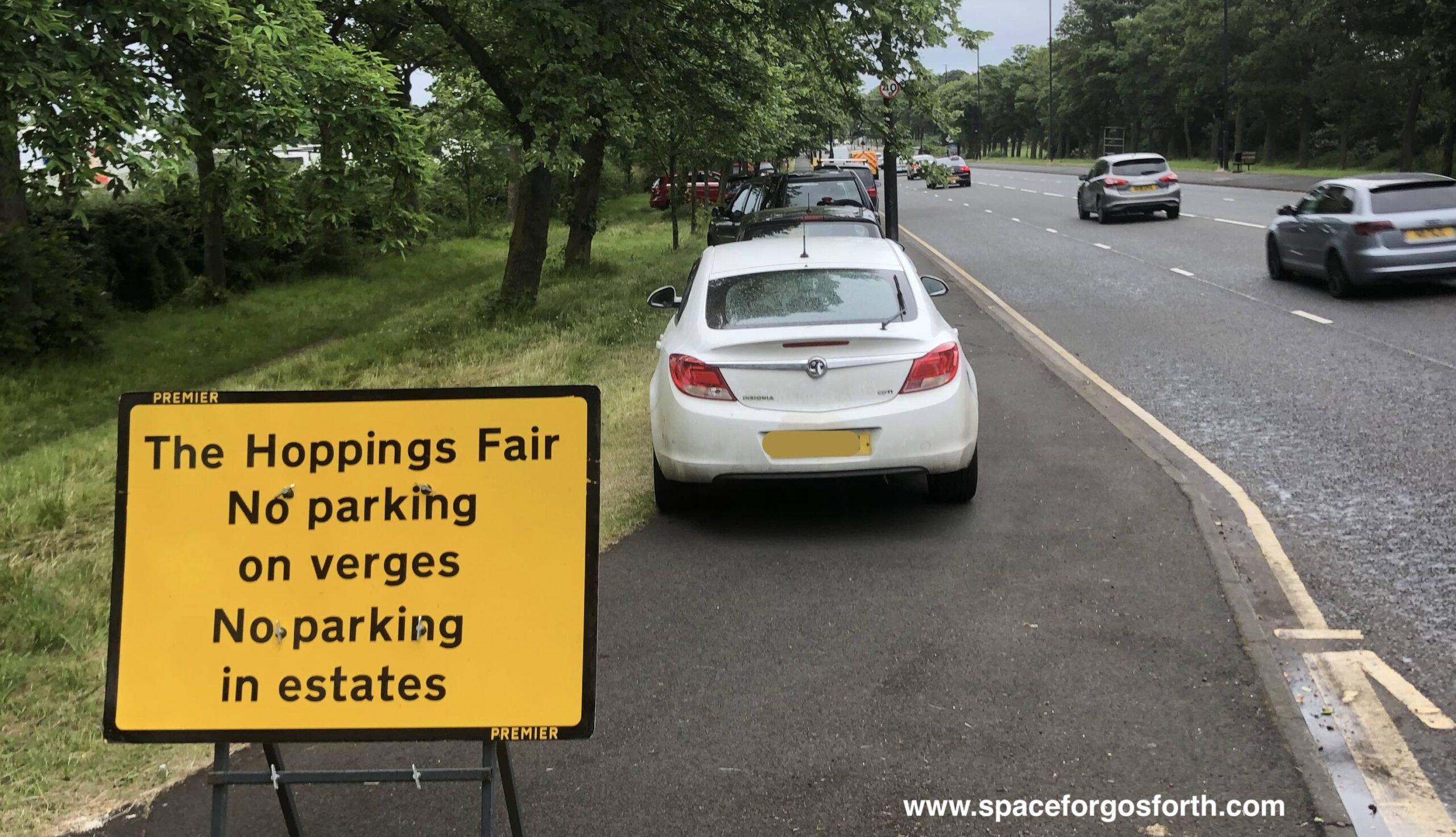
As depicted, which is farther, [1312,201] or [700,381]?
[1312,201]

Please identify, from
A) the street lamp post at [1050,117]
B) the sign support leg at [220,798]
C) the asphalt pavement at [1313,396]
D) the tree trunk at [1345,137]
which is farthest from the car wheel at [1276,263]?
the street lamp post at [1050,117]

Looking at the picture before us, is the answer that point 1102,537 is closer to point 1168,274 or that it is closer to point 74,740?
point 74,740

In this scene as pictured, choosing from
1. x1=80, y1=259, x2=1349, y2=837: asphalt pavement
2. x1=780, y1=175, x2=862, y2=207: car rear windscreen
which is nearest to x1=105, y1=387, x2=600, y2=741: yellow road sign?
x1=80, y1=259, x2=1349, y2=837: asphalt pavement

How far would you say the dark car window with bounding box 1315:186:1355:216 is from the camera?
571 inches

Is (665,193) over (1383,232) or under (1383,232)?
under

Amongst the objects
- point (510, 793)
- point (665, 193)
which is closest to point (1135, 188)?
point (665, 193)

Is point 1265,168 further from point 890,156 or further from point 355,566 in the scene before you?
point 355,566

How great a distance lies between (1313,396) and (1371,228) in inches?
229

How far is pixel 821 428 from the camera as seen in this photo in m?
6.25

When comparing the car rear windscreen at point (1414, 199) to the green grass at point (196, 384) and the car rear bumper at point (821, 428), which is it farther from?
the car rear bumper at point (821, 428)

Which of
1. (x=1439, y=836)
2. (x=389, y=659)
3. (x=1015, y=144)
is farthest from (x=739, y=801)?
(x=1015, y=144)

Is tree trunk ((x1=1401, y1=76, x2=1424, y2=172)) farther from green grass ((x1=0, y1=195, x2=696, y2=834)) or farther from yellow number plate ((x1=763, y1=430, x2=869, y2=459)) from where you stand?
yellow number plate ((x1=763, y1=430, x2=869, y2=459))

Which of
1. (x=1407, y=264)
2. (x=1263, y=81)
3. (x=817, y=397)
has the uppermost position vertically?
(x=1263, y=81)

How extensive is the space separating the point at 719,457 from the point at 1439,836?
3.66 m
